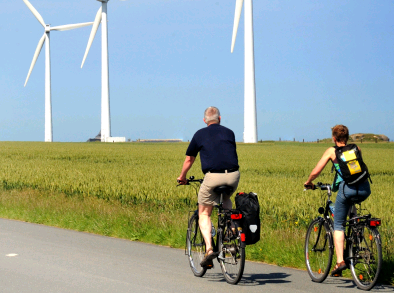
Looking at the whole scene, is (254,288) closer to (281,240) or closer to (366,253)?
(366,253)

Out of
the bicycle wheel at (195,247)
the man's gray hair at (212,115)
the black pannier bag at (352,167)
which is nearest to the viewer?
the black pannier bag at (352,167)

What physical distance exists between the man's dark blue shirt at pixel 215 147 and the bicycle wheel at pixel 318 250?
4.15 ft

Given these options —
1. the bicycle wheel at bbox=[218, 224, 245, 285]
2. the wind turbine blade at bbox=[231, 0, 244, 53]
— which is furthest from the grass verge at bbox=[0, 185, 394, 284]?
the wind turbine blade at bbox=[231, 0, 244, 53]

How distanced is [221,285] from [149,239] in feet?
12.2

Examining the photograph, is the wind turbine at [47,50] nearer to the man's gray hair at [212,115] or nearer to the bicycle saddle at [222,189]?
the man's gray hair at [212,115]

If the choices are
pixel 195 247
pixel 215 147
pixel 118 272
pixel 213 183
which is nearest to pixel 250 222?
pixel 213 183

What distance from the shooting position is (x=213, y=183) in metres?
6.53

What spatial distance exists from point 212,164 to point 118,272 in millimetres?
1954

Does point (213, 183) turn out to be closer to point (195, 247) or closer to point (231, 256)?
point (231, 256)

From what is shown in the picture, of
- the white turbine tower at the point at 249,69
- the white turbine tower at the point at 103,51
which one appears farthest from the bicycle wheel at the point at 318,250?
the white turbine tower at the point at 103,51

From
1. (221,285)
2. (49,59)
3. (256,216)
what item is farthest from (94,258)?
(49,59)

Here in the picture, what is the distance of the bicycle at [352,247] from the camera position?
5.96m

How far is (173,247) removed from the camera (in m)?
9.55

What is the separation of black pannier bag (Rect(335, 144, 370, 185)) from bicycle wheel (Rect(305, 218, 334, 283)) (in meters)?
0.77
